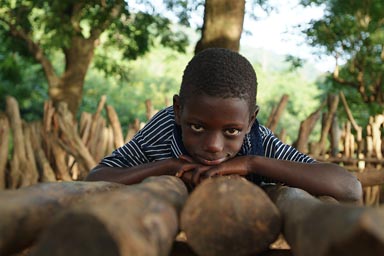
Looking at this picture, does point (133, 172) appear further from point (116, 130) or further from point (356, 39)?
point (356, 39)

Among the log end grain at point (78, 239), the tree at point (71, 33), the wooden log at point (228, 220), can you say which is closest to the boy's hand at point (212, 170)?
the wooden log at point (228, 220)

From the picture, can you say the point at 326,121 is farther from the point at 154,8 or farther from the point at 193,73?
the point at 154,8

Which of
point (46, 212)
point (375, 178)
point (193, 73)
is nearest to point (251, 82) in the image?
point (193, 73)

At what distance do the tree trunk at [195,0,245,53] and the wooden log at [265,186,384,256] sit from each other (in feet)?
11.3

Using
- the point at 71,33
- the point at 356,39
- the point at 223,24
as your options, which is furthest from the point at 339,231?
the point at 356,39

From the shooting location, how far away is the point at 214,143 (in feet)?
5.62

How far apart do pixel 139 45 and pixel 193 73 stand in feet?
26.7

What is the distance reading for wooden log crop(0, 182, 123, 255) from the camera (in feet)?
2.77

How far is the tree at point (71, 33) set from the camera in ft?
25.4

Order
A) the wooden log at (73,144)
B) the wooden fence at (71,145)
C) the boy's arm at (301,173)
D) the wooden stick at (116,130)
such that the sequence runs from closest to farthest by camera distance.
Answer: the boy's arm at (301,173) → the wooden log at (73,144) → the wooden fence at (71,145) → the wooden stick at (116,130)

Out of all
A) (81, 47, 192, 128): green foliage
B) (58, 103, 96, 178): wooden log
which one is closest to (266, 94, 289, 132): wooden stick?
(58, 103, 96, 178): wooden log

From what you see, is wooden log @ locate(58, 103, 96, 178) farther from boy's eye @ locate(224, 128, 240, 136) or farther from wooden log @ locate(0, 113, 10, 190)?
boy's eye @ locate(224, 128, 240, 136)

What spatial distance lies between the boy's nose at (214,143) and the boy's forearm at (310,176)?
0.60ft

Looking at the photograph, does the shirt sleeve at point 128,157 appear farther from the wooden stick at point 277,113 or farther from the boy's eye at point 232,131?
the wooden stick at point 277,113
